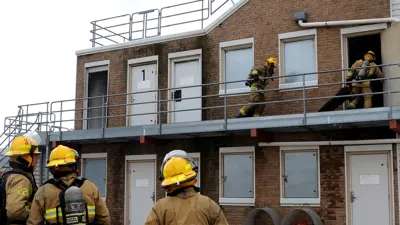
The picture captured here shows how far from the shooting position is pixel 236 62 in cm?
1577

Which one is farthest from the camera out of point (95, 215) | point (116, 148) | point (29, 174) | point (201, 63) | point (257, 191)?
point (116, 148)

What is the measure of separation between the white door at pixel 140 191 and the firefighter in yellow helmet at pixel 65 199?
10.6 metres

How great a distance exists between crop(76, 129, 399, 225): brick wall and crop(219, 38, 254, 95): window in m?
1.53

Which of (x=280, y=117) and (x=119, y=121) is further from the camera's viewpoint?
(x=119, y=121)

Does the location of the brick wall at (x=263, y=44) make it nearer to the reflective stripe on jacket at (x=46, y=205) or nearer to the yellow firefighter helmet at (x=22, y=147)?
the yellow firefighter helmet at (x=22, y=147)

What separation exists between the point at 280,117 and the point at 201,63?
395 cm

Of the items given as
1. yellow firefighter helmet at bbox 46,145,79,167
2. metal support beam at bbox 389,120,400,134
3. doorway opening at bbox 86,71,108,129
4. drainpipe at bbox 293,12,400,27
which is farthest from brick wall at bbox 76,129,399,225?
yellow firefighter helmet at bbox 46,145,79,167

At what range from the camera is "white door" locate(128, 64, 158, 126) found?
1727cm

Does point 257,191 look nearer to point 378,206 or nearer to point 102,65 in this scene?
point 378,206

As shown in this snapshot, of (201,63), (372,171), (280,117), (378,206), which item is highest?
(201,63)

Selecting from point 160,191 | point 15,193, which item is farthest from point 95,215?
point 160,191

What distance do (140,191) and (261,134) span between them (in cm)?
491

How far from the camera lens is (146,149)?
55.1 ft

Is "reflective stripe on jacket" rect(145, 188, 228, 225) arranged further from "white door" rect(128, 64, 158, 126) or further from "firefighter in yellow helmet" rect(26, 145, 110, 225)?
"white door" rect(128, 64, 158, 126)
